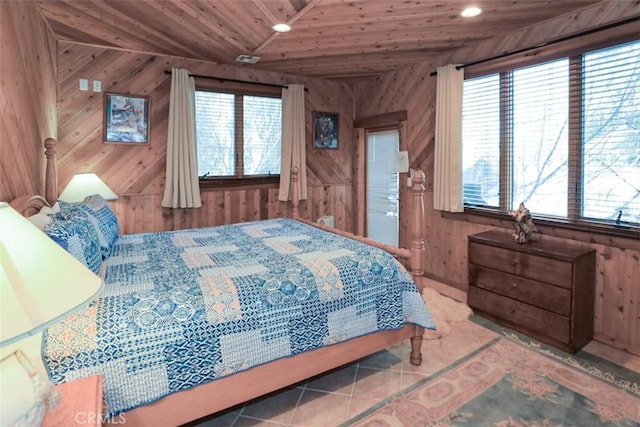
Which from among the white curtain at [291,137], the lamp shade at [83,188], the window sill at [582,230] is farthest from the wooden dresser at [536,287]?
the lamp shade at [83,188]

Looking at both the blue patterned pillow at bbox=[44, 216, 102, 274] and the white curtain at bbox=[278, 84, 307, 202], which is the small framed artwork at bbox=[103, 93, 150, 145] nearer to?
the white curtain at bbox=[278, 84, 307, 202]

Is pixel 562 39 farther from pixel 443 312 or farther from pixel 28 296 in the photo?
pixel 28 296

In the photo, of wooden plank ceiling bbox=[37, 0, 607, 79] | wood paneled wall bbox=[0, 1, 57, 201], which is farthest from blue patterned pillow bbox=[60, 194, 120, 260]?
wooden plank ceiling bbox=[37, 0, 607, 79]

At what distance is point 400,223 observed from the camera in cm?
489

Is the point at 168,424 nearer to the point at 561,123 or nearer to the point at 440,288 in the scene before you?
the point at 440,288

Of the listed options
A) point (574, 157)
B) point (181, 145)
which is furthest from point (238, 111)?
point (574, 157)

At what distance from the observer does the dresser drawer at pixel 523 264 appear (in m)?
2.73

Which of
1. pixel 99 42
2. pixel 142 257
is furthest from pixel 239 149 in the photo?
pixel 142 257

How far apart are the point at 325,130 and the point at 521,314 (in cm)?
344

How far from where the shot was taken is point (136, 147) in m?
4.00

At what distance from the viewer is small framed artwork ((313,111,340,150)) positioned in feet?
17.0

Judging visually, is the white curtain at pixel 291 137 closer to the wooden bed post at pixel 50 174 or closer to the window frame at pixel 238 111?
the window frame at pixel 238 111

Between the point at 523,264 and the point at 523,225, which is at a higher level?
the point at 523,225

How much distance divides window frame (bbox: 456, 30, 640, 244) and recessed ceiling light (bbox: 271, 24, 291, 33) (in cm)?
194
